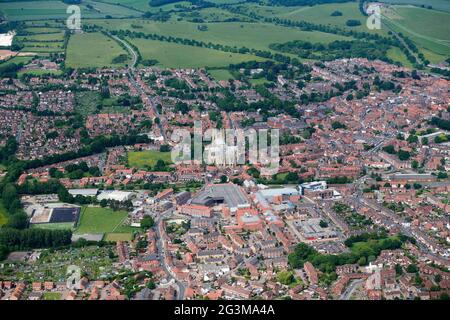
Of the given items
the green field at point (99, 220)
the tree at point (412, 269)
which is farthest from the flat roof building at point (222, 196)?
the tree at point (412, 269)

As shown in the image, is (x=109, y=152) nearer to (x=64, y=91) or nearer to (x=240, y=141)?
(x=240, y=141)

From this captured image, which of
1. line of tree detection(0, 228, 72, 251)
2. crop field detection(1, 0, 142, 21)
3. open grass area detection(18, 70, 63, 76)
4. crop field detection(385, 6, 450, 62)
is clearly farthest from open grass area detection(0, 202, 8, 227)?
crop field detection(1, 0, 142, 21)

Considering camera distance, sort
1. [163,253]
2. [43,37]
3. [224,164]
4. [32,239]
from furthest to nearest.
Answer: [43,37] → [224,164] → [32,239] → [163,253]

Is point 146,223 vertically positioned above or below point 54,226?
above

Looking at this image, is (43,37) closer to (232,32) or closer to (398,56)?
(232,32)

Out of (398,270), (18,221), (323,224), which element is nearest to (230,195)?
(323,224)

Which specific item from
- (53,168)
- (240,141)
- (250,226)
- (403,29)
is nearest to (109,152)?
(53,168)
